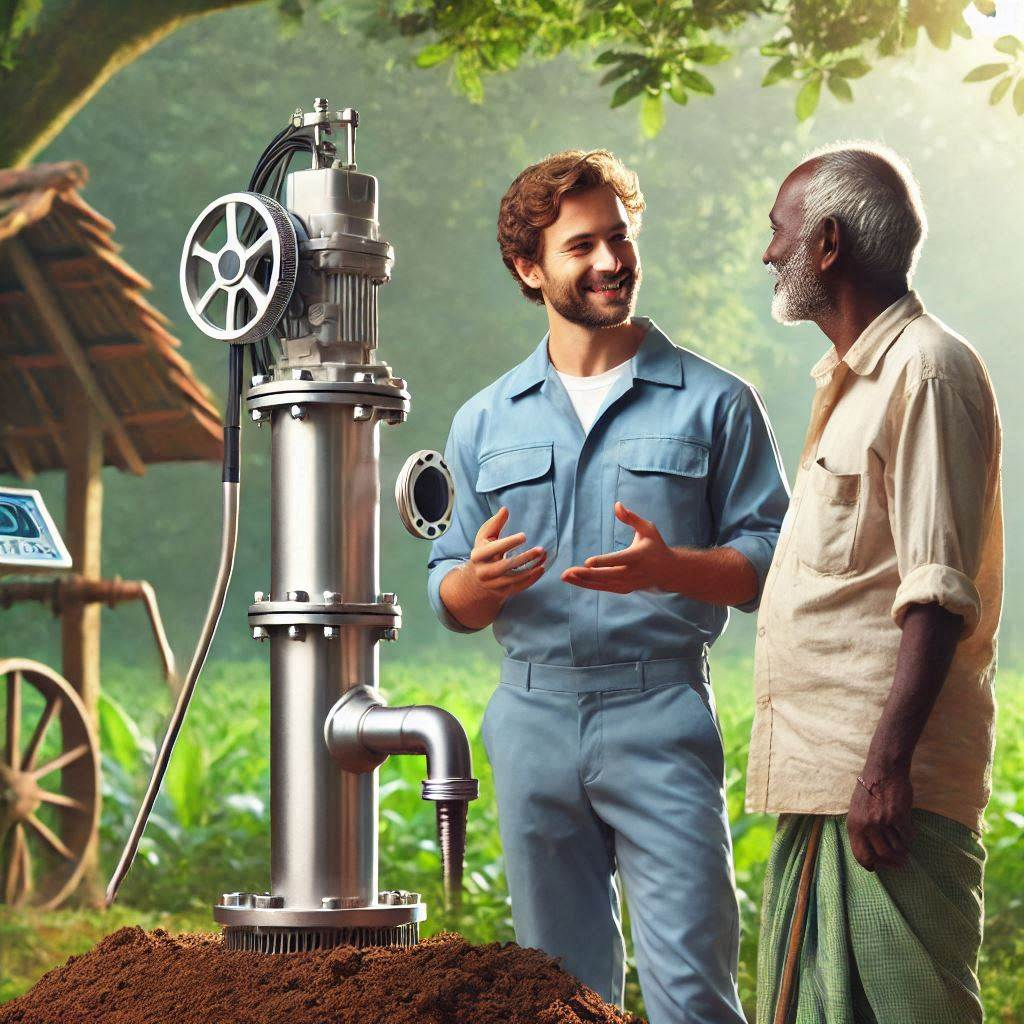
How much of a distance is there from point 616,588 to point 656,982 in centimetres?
61

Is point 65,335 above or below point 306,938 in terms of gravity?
above

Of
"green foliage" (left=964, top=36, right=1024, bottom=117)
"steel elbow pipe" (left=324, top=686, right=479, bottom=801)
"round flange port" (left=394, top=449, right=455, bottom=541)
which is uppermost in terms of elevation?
"green foliage" (left=964, top=36, right=1024, bottom=117)

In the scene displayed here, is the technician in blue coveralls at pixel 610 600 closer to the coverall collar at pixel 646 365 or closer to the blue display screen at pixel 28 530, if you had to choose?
the coverall collar at pixel 646 365

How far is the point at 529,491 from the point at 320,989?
1004 millimetres

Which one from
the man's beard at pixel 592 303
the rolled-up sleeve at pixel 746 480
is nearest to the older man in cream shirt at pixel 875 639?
the rolled-up sleeve at pixel 746 480

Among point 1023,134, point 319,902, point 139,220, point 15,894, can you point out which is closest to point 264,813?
point 15,894

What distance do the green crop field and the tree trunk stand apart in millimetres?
1823

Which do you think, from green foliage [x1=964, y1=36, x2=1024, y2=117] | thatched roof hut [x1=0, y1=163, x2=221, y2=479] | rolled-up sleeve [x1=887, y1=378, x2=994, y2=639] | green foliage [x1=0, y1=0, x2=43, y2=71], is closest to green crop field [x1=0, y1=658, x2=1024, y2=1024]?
thatched roof hut [x1=0, y1=163, x2=221, y2=479]

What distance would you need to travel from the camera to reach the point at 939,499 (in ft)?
6.05

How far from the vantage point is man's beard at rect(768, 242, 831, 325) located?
206 centimetres

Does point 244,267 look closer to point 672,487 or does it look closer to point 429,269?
point 672,487

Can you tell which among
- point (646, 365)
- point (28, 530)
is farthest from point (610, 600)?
point (28, 530)

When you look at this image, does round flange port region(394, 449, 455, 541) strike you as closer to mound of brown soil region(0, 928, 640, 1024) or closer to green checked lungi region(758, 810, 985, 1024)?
mound of brown soil region(0, 928, 640, 1024)

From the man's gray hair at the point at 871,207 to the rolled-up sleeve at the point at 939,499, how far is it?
245mm
